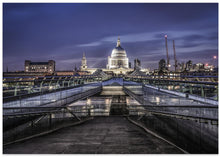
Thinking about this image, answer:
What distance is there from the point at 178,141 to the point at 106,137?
265 cm

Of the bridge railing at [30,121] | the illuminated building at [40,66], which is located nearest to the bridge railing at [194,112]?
the bridge railing at [30,121]

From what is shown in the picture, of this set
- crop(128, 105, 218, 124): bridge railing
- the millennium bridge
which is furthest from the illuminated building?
crop(128, 105, 218, 124): bridge railing

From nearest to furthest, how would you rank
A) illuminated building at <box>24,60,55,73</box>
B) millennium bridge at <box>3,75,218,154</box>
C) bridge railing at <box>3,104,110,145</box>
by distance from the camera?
millennium bridge at <box>3,75,218,154</box> → bridge railing at <box>3,104,110,145</box> → illuminated building at <box>24,60,55,73</box>

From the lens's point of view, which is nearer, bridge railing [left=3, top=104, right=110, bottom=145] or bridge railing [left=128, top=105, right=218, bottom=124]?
bridge railing [left=128, top=105, right=218, bottom=124]

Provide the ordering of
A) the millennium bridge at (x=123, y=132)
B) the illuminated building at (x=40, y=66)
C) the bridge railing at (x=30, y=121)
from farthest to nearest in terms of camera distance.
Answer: the illuminated building at (x=40, y=66) < the bridge railing at (x=30, y=121) < the millennium bridge at (x=123, y=132)

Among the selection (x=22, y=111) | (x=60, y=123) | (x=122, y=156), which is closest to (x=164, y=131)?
(x=122, y=156)

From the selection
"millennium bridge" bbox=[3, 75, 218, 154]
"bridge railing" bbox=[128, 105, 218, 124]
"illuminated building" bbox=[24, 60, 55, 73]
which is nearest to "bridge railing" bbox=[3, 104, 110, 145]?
"millennium bridge" bbox=[3, 75, 218, 154]

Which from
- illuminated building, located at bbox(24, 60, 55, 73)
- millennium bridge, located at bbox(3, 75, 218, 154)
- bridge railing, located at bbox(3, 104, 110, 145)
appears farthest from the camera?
illuminated building, located at bbox(24, 60, 55, 73)

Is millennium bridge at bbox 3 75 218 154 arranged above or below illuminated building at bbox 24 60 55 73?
below

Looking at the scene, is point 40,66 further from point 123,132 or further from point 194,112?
point 194,112

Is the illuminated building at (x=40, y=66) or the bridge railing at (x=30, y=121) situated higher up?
the illuminated building at (x=40, y=66)

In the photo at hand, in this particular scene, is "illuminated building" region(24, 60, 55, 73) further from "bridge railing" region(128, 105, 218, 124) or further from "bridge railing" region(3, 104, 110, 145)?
"bridge railing" region(128, 105, 218, 124)

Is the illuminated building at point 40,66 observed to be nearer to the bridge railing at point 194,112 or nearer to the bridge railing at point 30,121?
the bridge railing at point 30,121

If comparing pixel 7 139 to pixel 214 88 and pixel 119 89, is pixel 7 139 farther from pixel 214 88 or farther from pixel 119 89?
pixel 119 89
